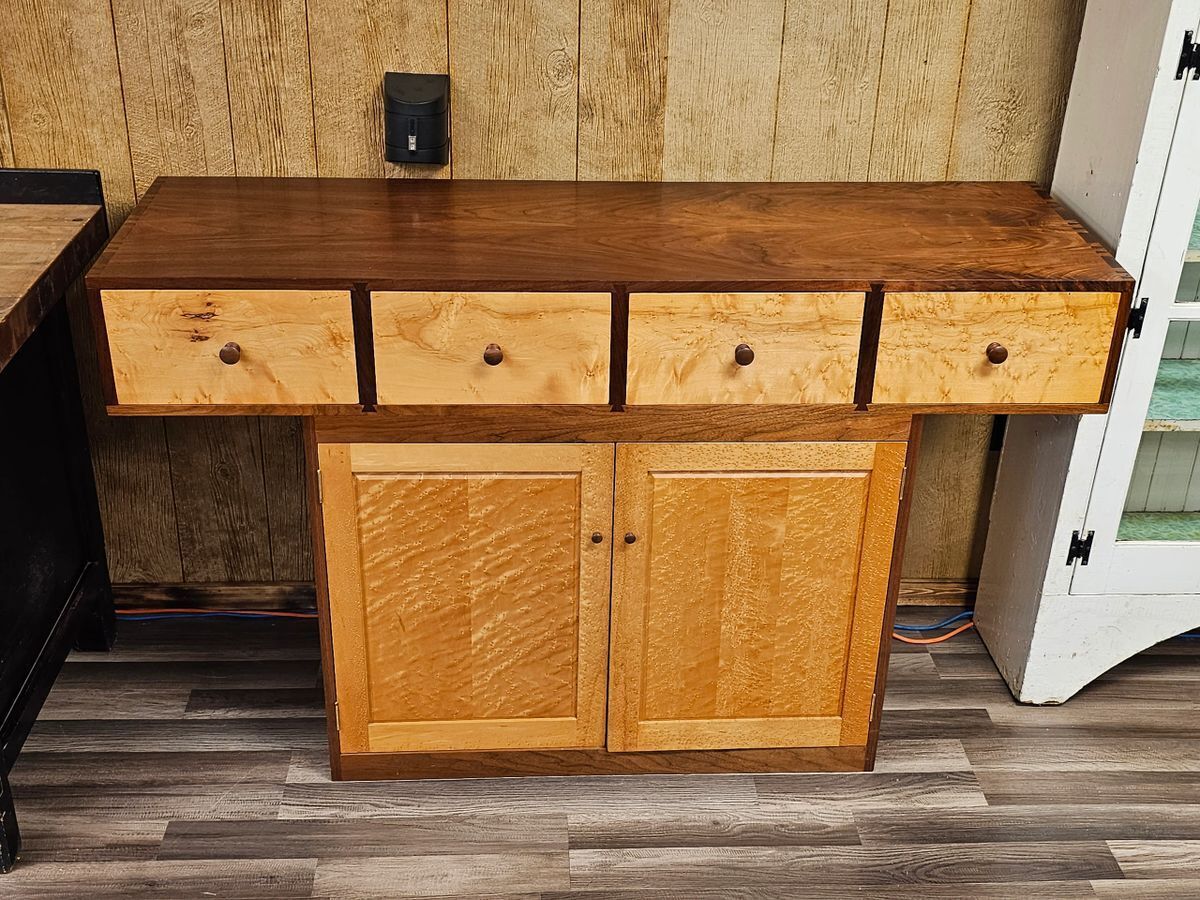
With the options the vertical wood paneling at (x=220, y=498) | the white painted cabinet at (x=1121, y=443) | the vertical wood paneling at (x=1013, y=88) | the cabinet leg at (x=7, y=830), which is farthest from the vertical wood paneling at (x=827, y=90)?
the cabinet leg at (x=7, y=830)

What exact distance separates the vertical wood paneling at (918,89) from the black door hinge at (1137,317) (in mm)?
427

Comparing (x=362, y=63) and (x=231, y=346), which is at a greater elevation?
(x=362, y=63)

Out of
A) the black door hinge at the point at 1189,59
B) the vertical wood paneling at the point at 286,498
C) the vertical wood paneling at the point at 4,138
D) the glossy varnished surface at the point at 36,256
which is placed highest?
the black door hinge at the point at 1189,59

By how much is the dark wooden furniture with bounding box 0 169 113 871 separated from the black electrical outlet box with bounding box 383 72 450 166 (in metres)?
0.52

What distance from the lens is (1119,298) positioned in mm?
1755

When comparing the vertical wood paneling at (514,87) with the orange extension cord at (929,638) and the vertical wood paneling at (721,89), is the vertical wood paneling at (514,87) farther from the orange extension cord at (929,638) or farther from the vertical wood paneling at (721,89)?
the orange extension cord at (929,638)

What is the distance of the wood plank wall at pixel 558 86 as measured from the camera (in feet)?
6.79

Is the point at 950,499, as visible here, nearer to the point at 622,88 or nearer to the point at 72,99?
the point at 622,88

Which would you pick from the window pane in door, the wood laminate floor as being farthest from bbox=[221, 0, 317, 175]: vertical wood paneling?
the window pane in door

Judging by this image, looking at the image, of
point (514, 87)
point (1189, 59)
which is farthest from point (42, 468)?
point (1189, 59)

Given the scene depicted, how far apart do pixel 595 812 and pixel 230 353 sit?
0.98 m

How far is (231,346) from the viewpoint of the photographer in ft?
5.55

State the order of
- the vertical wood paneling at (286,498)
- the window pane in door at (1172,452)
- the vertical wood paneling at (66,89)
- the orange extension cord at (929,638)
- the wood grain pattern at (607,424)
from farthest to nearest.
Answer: the orange extension cord at (929,638) → the vertical wood paneling at (286,498) → the window pane in door at (1172,452) → the vertical wood paneling at (66,89) → the wood grain pattern at (607,424)

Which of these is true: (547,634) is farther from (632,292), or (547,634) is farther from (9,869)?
(9,869)
